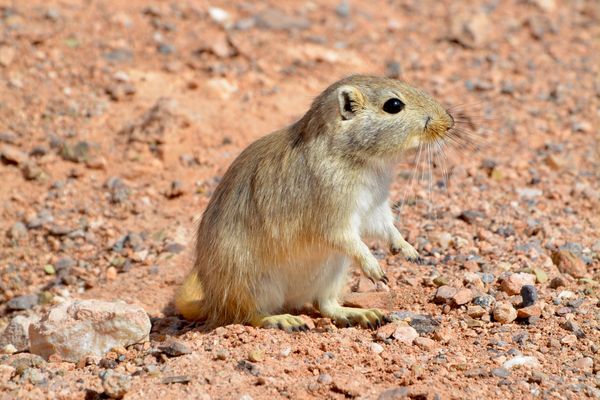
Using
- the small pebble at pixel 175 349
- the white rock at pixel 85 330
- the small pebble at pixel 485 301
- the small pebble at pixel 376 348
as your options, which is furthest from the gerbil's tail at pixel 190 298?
the small pebble at pixel 485 301

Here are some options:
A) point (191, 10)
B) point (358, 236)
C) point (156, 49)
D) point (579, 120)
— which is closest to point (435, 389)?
point (358, 236)

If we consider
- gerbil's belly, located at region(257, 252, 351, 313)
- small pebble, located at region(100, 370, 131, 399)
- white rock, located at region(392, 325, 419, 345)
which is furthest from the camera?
gerbil's belly, located at region(257, 252, 351, 313)

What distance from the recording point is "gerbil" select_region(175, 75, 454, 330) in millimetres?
5934

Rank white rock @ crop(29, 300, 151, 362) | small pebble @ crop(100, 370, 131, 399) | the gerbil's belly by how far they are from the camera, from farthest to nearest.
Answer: the gerbil's belly
white rock @ crop(29, 300, 151, 362)
small pebble @ crop(100, 370, 131, 399)

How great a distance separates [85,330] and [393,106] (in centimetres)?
256

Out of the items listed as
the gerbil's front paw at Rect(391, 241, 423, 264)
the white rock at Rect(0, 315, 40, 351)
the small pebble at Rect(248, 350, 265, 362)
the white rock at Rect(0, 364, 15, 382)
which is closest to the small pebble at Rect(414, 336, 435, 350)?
the gerbil's front paw at Rect(391, 241, 423, 264)

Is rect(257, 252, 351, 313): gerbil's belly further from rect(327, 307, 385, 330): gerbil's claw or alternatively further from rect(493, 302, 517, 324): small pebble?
rect(493, 302, 517, 324): small pebble

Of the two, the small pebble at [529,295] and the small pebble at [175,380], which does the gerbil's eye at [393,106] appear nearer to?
the small pebble at [529,295]

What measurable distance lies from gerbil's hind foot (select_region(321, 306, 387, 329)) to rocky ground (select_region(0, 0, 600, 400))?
0.13m

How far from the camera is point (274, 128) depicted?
9.45 metres

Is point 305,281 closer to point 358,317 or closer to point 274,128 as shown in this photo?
point 358,317

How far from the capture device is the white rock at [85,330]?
5.82 meters

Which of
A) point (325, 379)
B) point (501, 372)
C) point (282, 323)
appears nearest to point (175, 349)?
point (282, 323)

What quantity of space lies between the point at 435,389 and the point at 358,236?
55.9 inches
